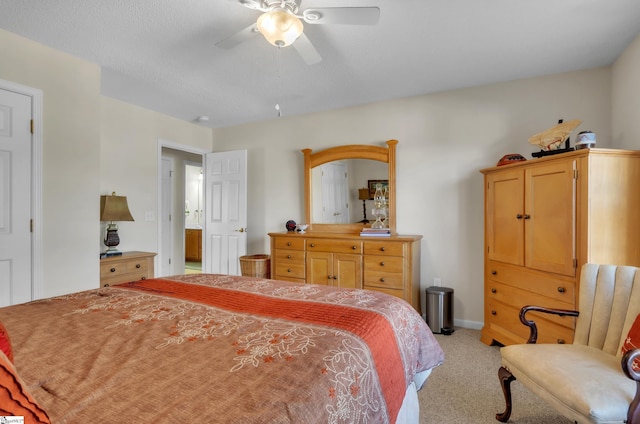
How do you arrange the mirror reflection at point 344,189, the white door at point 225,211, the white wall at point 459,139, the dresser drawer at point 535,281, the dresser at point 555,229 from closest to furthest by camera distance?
the dresser at point 555,229
the dresser drawer at point 535,281
the white wall at point 459,139
the mirror reflection at point 344,189
the white door at point 225,211

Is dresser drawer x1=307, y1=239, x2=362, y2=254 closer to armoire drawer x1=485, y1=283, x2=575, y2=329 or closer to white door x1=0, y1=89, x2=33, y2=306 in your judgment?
armoire drawer x1=485, y1=283, x2=575, y2=329

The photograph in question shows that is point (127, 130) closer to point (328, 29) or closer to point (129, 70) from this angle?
point (129, 70)

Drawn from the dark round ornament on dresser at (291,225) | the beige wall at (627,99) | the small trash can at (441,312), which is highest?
the beige wall at (627,99)

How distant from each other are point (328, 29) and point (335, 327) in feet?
6.61

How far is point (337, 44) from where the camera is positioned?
243cm

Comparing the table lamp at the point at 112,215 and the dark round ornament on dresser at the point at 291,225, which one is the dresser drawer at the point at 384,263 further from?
the table lamp at the point at 112,215

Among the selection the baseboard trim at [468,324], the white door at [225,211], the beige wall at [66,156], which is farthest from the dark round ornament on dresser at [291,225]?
the baseboard trim at [468,324]

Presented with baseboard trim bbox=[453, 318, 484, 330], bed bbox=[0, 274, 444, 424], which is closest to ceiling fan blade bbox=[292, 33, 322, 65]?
bed bbox=[0, 274, 444, 424]

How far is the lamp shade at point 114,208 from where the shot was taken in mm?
3316

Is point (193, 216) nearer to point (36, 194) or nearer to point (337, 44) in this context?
point (36, 194)

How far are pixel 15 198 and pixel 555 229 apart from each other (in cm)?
398

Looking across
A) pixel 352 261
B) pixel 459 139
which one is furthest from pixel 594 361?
pixel 459 139

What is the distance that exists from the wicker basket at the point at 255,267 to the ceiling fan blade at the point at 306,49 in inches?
99.5

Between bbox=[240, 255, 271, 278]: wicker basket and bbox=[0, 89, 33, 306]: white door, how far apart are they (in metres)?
2.05
